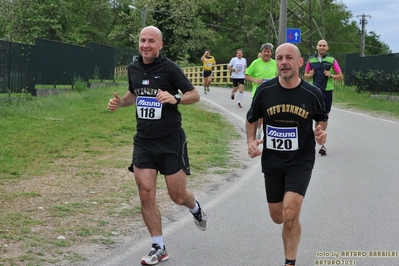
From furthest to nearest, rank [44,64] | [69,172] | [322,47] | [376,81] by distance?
1. [376,81]
2. [44,64]
3. [322,47]
4. [69,172]

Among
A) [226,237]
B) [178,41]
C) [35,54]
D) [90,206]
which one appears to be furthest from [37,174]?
[178,41]

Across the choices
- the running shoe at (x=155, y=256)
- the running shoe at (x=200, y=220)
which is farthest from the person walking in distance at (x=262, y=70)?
the running shoe at (x=155, y=256)

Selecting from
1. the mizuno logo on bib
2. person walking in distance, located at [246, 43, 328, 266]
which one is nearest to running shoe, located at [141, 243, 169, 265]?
person walking in distance, located at [246, 43, 328, 266]

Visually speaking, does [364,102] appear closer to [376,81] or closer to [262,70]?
[376,81]

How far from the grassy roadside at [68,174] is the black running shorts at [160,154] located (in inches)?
36.2

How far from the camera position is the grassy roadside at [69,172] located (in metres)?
6.73

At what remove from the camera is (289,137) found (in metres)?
5.64

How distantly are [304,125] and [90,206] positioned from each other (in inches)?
131

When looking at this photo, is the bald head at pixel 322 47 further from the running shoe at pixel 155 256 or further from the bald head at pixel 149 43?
the running shoe at pixel 155 256

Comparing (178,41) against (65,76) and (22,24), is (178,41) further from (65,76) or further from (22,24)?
(65,76)

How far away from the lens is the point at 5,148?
1226 centimetres

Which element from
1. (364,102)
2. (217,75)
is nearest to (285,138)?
(364,102)

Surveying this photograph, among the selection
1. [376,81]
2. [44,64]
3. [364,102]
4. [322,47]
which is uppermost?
[322,47]

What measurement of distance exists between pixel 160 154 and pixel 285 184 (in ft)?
3.96
